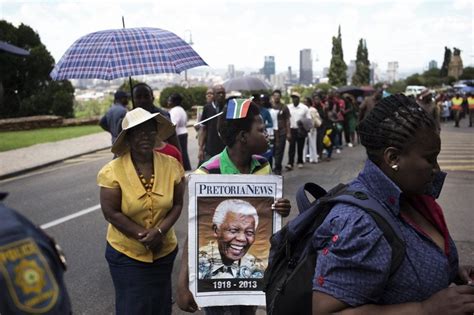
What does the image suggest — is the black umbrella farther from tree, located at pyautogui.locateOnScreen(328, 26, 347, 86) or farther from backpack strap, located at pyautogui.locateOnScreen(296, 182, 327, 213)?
tree, located at pyautogui.locateOnScreen(328, 26, 347, 86)

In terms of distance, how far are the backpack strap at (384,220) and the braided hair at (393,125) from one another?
0.60ft

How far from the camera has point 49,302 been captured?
1370mm

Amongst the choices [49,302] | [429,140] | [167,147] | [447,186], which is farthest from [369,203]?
[447,186]

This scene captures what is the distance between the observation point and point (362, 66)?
3612 inches

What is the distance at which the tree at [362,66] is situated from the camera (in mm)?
88375

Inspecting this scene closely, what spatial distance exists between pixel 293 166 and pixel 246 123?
32.6 feet

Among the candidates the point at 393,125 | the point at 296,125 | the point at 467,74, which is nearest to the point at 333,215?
the point at 393,125

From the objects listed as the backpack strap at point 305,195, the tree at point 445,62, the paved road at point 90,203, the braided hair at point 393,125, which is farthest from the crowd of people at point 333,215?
the tree at point 445,62

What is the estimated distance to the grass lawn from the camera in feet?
65.4

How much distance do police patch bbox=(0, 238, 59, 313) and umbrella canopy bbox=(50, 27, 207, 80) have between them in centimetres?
372

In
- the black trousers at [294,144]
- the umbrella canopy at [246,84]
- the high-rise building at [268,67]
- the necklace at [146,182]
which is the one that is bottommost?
the black trousers at [294,144]

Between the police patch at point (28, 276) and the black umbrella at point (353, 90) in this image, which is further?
the black umbrella at point (353, 90)

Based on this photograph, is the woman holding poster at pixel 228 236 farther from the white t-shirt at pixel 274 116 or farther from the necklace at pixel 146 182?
the white t-shirt at pixel 274 116

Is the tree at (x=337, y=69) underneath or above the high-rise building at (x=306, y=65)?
underneath
